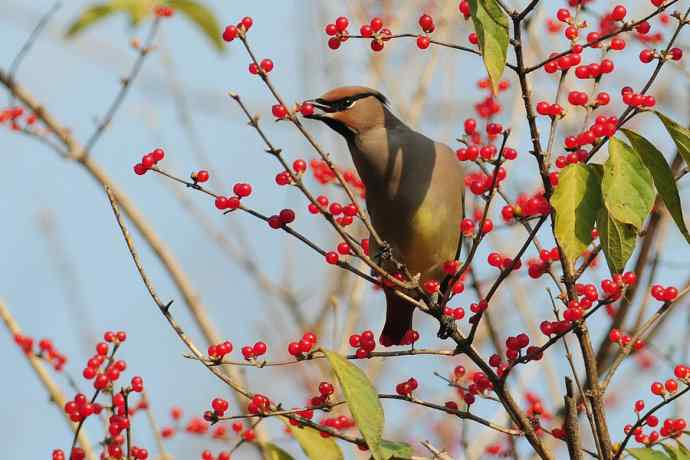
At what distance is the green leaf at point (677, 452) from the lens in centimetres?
242

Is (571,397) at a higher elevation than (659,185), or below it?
below

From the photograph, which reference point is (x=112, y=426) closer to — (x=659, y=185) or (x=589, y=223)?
(x=589, y=223)

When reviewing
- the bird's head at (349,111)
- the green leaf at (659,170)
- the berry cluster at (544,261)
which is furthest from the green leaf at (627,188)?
the bird's head at (349,111)

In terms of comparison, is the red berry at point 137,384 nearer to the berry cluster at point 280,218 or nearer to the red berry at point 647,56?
the berry cluster at point 280,218

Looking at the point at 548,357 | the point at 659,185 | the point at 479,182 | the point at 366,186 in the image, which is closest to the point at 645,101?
the point at 659,185

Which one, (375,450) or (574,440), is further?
(574,440)

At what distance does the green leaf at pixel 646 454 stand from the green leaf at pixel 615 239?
0.42 meters

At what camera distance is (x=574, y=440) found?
2.60 m

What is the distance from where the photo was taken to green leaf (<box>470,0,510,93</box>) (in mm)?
2229

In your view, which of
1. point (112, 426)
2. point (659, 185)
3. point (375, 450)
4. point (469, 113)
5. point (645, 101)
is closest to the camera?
point (375, 450)

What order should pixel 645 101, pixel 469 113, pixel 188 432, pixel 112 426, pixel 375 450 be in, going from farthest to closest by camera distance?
pixel 469 113, pixel 188 432, pixel 112 426, pixel 645 101, pixel 375 450

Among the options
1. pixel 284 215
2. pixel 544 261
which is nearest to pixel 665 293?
pixel 544 261

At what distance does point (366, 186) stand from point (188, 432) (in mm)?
1128

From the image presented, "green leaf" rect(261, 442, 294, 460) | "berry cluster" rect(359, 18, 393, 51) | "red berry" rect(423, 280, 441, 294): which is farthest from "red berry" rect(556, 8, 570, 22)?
"green leaf" rect(261, 442, 294, 460)
